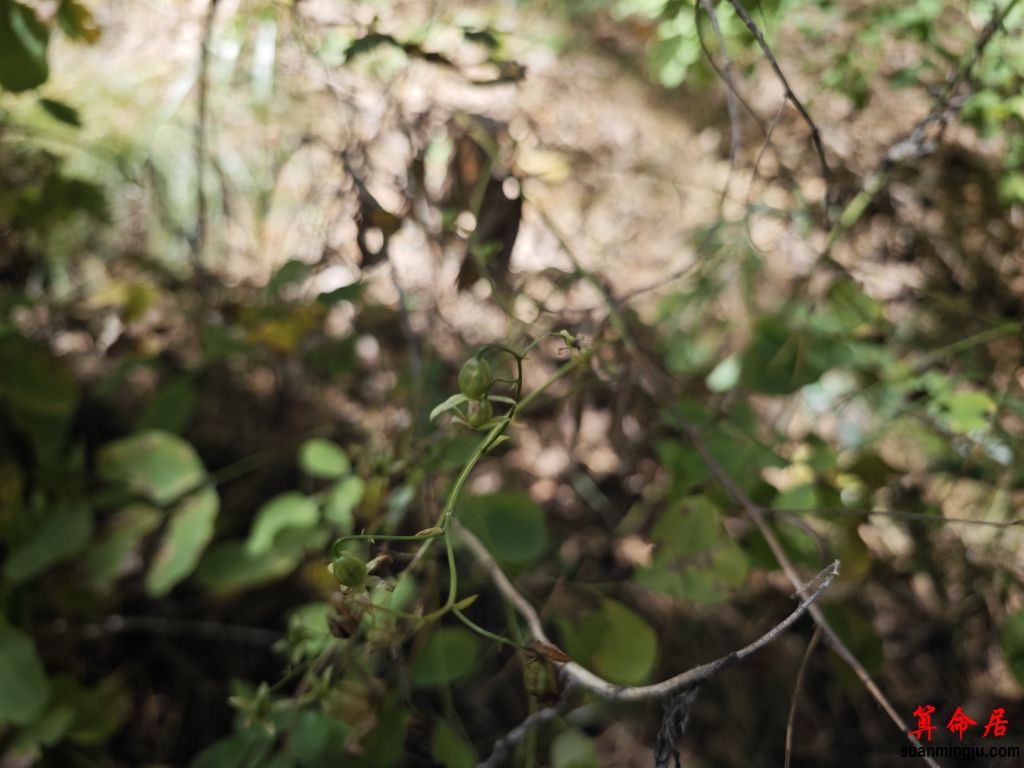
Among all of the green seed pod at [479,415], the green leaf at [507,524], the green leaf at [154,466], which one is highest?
the green seed pod at [479,415]

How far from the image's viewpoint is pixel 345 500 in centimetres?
104

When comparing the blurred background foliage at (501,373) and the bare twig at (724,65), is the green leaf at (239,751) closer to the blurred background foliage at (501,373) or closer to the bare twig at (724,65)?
the blurred background foliage at (501,373)

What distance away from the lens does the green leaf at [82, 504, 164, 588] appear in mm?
1107

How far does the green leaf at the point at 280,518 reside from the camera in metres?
1.10

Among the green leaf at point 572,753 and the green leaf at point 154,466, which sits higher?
the green leaf at point 154,466

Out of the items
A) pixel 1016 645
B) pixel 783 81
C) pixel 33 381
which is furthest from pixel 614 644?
pixel 33 381

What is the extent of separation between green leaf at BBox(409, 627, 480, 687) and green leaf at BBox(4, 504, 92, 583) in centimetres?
51

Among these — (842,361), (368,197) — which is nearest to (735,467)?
(842,361)

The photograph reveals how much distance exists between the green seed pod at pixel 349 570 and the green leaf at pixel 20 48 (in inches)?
28.3

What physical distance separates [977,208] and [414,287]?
1067 mm

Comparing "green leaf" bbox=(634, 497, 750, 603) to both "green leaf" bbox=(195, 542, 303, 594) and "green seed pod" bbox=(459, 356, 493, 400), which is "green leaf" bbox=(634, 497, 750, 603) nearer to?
"green seed pod" bbox=(459, 356, 493, 400)

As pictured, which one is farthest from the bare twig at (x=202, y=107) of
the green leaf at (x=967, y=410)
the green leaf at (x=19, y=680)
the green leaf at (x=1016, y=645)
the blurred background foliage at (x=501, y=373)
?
the green leaf at (x=1016, y=645)

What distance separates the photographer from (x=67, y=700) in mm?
1088

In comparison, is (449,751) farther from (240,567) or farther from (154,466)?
(154,466)
